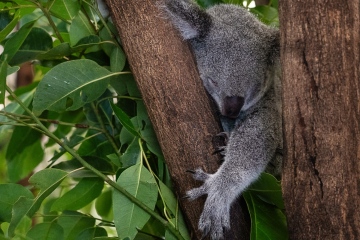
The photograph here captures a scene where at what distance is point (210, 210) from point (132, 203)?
0.32 metres

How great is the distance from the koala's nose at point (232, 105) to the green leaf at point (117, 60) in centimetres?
49

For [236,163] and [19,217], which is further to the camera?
[236,163]

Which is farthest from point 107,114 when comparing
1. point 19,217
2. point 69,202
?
point 19,217

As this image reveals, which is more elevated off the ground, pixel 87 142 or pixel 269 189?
pixel 87 142

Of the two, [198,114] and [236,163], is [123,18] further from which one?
[236,163]

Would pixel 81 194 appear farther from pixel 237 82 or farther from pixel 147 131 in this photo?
pixel 237 82

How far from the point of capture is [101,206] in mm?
2965

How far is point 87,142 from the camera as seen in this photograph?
2.72 metres

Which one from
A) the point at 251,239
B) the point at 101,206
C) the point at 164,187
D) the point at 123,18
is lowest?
the point at 101,206

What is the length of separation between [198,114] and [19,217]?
2.52ft

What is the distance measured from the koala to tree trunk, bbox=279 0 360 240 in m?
0.42

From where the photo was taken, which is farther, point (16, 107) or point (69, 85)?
point (16, 107)

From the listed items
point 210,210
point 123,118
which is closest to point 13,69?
point 123,118

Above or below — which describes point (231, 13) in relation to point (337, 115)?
above
